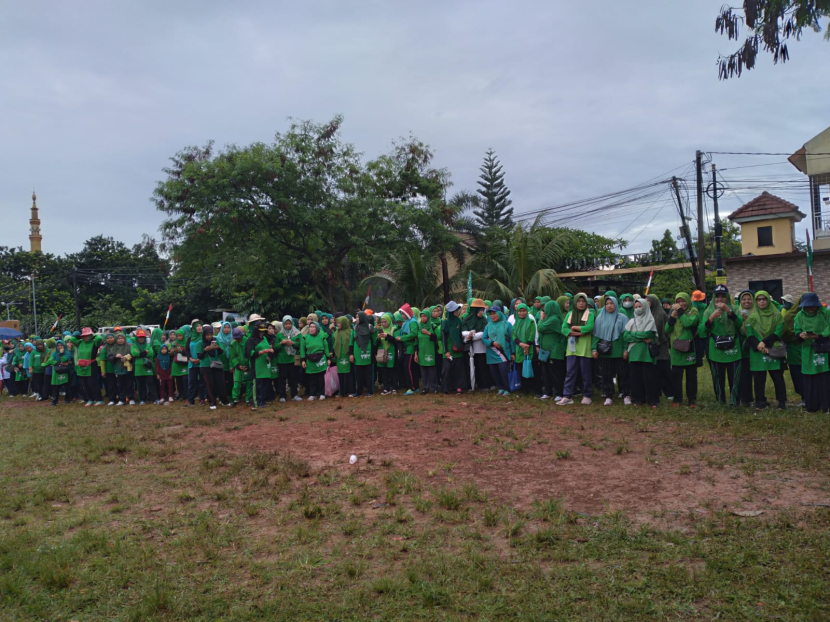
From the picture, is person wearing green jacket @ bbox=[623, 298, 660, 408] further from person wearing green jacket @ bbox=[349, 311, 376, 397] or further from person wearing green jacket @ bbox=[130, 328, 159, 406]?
person wearing green jacket @ bbox=[130, 328, 159, 406]

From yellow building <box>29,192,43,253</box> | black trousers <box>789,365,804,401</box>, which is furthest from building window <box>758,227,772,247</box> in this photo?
yellow building <box>29,192,43,253</box>

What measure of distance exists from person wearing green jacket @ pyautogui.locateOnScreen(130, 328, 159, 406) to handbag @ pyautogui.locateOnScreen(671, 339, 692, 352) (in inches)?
467

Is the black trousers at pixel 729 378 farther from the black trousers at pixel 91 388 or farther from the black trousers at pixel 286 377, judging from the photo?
the black trousers at pixel 91 388

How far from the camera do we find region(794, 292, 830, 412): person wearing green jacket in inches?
356

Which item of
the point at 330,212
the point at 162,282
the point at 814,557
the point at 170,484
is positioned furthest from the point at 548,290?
the point at 162,282

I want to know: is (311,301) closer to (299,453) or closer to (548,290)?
(548,290)

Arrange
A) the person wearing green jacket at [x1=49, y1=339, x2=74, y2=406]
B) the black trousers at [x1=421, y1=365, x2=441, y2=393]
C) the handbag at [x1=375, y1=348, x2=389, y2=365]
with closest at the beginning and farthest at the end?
the black trousers at [x1=421, y1=365, x2=441, y2=393] < the handbag at [x1=375, y1=348, x2=389, y2=365] < the person wearing green jacket at [x1=49, y1=339, x2=74, y2=406]

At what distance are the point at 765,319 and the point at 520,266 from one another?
14.8 metres

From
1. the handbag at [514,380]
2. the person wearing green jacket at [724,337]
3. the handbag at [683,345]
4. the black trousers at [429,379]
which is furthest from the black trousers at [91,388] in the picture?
the person wearing green jacket at [724,337]

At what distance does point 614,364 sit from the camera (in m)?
11.3

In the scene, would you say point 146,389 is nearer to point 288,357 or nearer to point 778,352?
point 288,357

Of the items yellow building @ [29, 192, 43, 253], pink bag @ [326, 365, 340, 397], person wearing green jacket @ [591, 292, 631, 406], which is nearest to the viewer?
person wearing green jacket @ [591, 292, 631, 406]

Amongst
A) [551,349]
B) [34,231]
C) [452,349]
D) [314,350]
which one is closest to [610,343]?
[551,349]

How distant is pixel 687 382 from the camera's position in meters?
10.5
